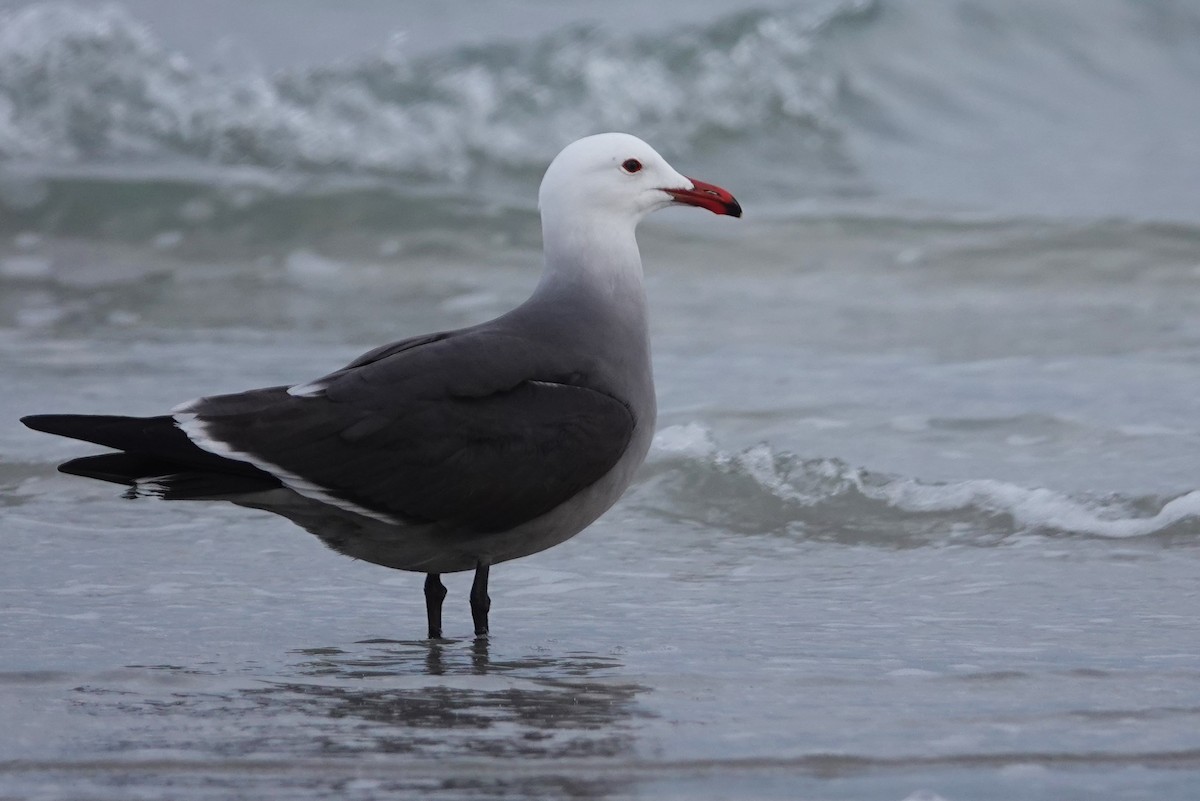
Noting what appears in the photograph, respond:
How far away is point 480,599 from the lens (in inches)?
158

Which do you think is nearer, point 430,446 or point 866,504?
point 430,446

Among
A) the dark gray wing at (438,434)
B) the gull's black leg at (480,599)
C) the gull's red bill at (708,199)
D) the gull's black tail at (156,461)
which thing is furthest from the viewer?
the gull's red bill at (708,199)

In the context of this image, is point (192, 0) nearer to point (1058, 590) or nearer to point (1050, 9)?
point (1050, 9)

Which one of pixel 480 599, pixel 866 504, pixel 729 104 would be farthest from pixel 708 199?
pixel 729 104

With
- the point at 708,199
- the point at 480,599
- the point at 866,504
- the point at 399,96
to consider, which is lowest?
the point at 480,599

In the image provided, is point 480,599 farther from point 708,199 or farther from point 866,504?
point 866,504

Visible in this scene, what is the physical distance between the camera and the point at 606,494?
396 cm

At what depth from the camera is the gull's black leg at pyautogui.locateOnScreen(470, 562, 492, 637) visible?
4020 mm

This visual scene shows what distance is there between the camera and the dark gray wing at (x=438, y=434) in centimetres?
378

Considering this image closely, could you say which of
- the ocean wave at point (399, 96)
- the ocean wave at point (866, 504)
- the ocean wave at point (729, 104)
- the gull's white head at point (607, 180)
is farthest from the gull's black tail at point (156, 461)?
the ocean wave at point (399, 96)

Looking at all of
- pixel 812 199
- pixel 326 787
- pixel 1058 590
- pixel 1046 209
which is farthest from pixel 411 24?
pixel 326 787

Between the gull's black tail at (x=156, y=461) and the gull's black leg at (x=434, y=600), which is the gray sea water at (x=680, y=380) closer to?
the gull's black leg at (x=434, y=600)

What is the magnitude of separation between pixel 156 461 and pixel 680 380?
3757 millimetres

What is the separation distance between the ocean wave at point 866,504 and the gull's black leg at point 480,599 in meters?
1.48
